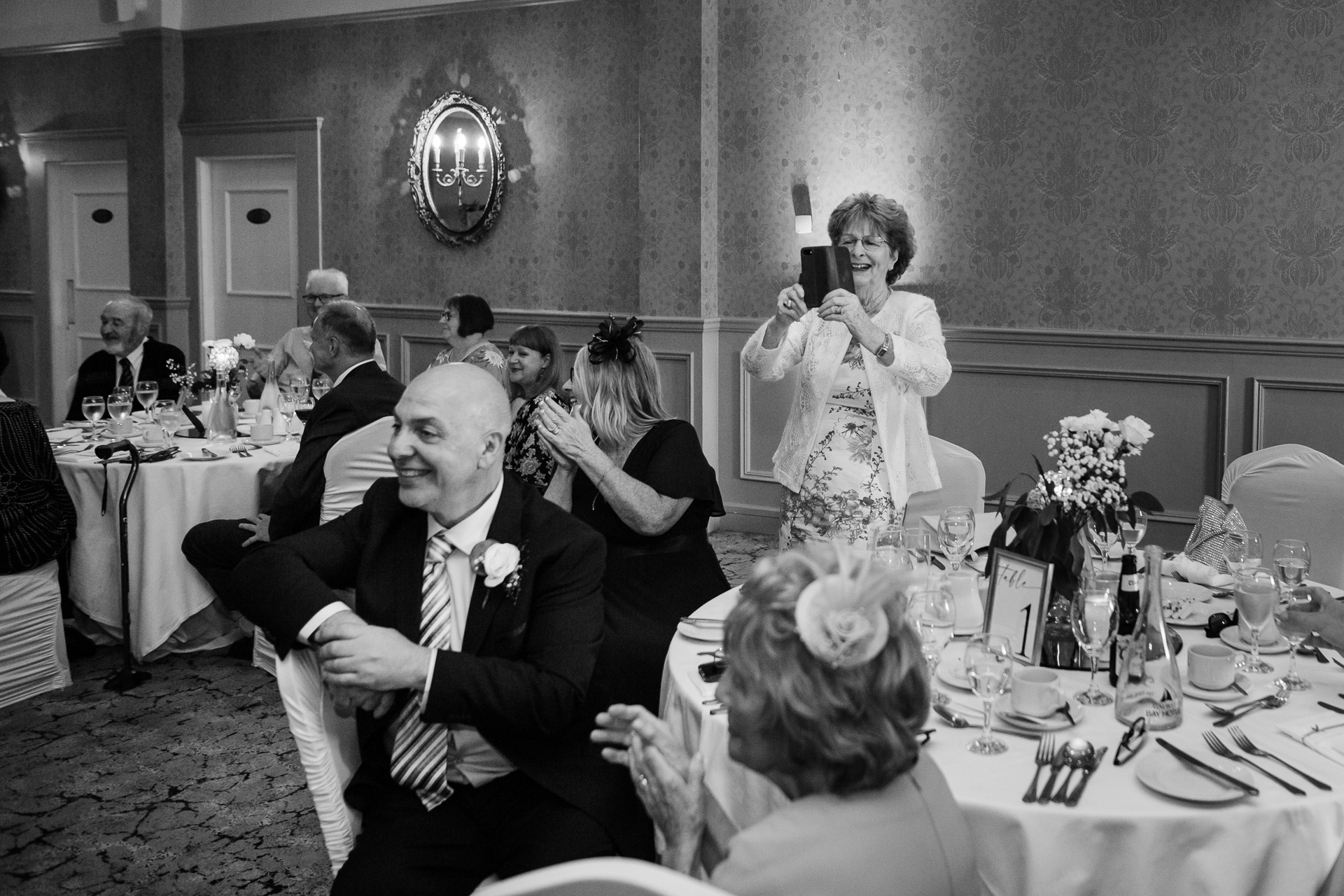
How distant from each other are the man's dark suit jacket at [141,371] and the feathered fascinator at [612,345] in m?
3.67

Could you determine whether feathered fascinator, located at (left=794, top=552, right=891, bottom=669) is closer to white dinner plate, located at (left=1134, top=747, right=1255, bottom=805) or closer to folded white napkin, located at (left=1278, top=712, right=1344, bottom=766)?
white dinner plate, located at (left=1134, top=747, right=1255, bottom=805)

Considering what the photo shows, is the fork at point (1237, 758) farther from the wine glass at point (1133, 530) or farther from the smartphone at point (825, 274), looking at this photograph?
the smartphone at point (825, 274)

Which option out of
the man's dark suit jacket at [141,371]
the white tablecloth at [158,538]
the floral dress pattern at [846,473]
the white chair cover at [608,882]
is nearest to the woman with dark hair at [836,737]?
the white chair cover at [608,882]

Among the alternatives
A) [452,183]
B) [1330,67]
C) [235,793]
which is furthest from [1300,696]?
[452,183]

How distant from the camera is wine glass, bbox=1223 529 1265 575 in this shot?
2.54 m

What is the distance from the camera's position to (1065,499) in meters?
2.21

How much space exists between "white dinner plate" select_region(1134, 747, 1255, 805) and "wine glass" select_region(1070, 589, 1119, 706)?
240 millimetres

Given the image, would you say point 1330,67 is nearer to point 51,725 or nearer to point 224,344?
point 224,344

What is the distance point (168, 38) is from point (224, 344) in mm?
3692

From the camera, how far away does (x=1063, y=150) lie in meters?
5.74

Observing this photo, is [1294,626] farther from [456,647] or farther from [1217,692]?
[456,647]

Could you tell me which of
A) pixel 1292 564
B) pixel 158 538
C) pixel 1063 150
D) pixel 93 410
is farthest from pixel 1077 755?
pixel 93 410

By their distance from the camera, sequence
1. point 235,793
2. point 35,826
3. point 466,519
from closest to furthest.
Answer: point 466,519
point 35,826
point 235,793

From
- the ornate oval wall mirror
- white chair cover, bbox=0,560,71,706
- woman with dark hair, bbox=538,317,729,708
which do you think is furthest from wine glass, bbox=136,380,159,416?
woman with dark hair, bbox=538,317,729,708
